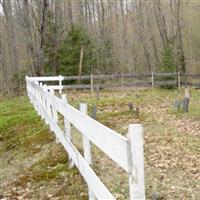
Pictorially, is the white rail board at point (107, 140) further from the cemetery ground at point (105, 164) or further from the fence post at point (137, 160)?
the cemetery ground at point (105, 164)

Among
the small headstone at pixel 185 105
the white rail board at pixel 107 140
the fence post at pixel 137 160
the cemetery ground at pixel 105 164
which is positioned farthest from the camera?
the small headstone at pixel 185 105

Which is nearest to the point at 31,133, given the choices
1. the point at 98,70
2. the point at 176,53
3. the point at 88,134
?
the point at 88,134

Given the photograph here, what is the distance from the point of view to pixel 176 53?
3275 centimetres

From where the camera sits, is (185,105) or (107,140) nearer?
(107,140)

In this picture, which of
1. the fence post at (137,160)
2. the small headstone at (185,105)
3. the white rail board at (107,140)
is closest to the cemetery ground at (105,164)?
the small headstone at (185,105)

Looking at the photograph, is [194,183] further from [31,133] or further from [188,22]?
[188,22]

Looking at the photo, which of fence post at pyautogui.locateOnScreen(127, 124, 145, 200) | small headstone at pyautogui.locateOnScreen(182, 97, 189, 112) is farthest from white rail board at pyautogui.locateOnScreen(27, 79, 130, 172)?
small headstone at pyautogui.locateOnScreen(182, 97, 189, 112)

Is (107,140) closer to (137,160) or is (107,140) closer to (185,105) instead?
(137,160)

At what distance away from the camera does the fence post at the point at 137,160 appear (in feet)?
10.0

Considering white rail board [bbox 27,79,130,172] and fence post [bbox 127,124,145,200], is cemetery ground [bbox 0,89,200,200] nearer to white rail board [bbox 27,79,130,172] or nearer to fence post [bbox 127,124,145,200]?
white rail board [bbox 27,79,130,172]

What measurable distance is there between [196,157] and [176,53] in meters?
25.4

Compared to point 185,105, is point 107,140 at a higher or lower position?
higher

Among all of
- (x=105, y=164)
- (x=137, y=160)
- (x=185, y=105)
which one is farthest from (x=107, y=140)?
(x=185, y=105)

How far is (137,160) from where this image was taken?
10.2ft
